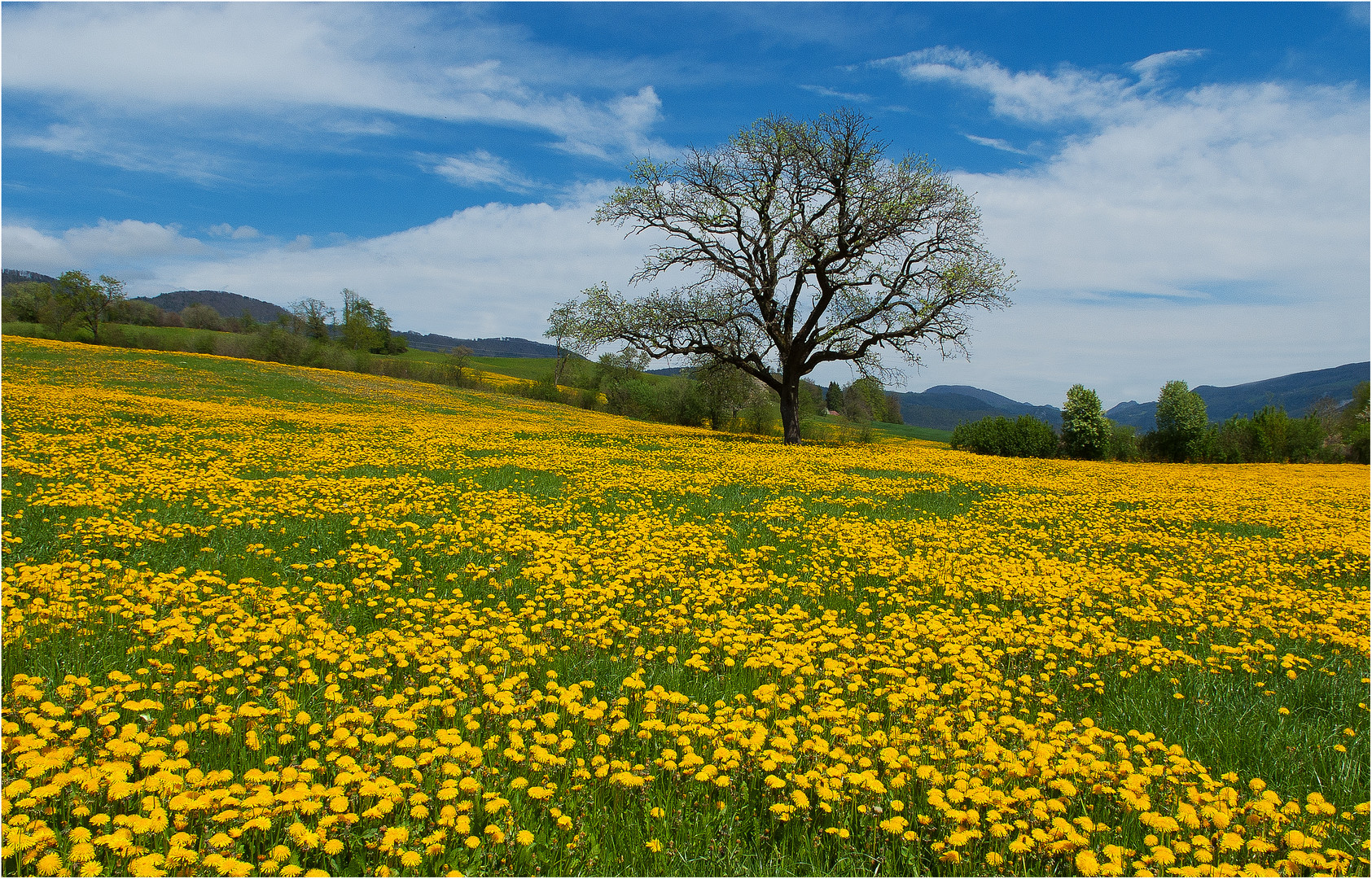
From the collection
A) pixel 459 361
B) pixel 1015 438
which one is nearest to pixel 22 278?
pixel 459 361

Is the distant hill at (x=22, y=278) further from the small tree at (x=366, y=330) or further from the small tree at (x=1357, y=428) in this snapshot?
the small tree at (x=1357, y=428)

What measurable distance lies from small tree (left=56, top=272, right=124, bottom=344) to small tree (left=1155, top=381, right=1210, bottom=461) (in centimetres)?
8752

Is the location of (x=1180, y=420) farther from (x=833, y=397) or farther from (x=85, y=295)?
(x=85, y=295)

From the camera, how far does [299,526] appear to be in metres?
8.00

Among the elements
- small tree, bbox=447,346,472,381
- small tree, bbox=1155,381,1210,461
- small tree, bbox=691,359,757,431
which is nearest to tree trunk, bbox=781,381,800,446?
small tree, bbox=691,359,757,431

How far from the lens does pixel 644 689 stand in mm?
4422

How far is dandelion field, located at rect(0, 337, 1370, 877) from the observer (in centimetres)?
287

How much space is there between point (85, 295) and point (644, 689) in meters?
79.5

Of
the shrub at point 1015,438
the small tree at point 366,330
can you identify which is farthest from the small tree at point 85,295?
the shrub at point 1015,438

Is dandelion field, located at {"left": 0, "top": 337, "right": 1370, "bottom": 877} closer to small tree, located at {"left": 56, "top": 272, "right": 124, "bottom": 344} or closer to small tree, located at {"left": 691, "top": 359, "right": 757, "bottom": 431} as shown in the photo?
small tree, located at {"left": 691, "top": 359, "right": 757, "bottom": 431}

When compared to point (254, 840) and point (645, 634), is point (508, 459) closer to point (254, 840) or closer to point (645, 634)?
point (645, 634)

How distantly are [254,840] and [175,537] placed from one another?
232 inches

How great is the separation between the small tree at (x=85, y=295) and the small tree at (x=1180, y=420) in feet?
287

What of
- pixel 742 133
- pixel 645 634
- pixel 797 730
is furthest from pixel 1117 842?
pixel 742 133
